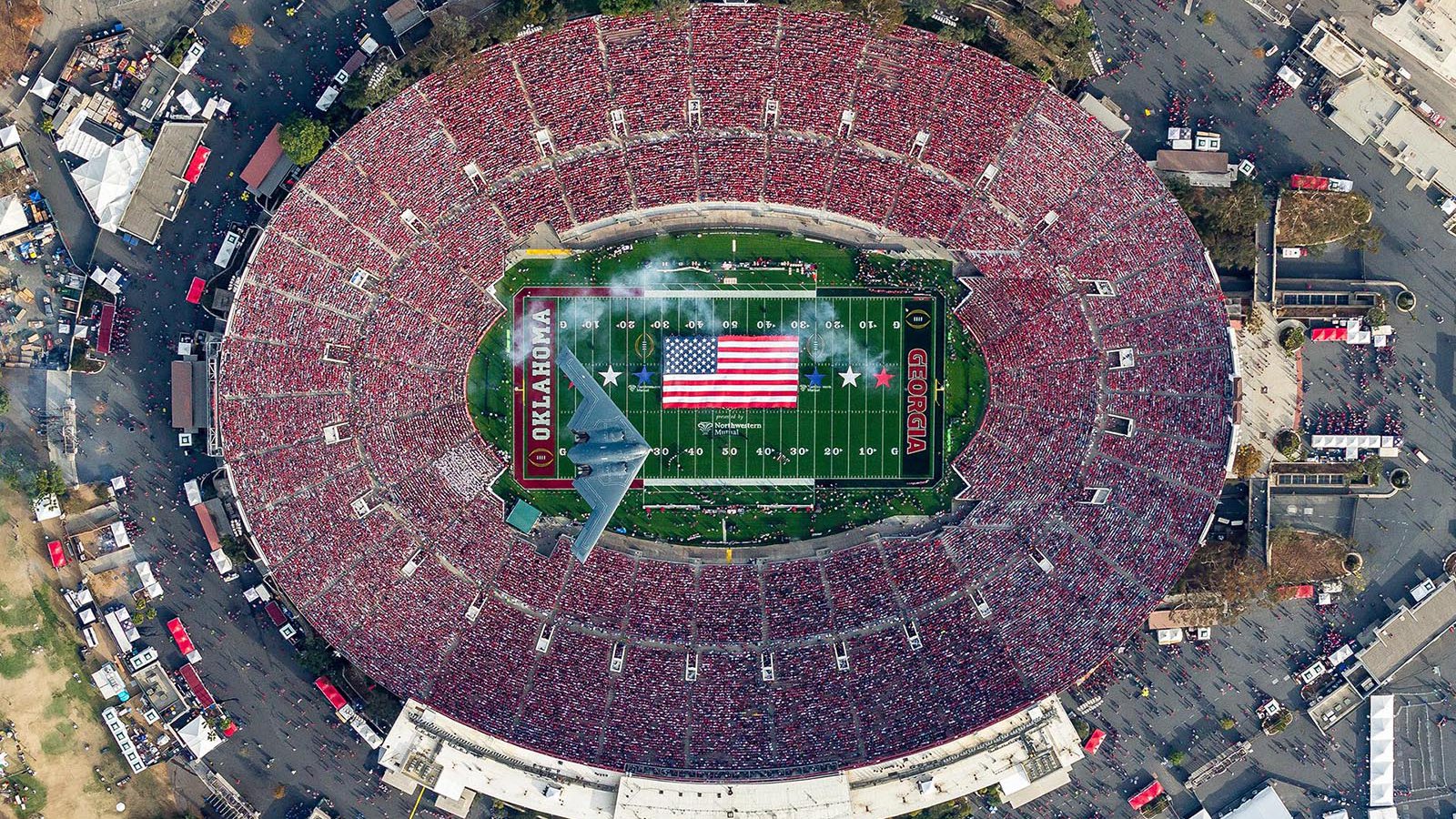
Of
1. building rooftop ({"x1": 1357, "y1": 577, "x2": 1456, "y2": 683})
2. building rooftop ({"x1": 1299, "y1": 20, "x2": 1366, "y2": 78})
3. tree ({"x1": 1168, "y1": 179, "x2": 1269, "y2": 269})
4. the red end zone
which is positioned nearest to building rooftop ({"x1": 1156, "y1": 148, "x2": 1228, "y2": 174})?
tree ({"x1": 1168, "y1": 179, "x2": 1269, "y2": 269})

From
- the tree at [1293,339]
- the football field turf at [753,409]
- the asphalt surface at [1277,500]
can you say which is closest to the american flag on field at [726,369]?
the football field turf at [753,409]

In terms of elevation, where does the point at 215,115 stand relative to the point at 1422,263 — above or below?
above

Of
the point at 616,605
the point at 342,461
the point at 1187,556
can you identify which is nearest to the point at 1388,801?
the point at 1187,556

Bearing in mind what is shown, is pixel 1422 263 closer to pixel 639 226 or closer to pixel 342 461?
pixel 639 226

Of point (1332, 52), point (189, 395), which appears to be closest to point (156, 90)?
point (189, 395)

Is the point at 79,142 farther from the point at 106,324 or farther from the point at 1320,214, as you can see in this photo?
the point at 1320,214

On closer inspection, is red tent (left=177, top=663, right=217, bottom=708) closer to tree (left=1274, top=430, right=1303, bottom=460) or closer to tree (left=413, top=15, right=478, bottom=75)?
tree (left=413, top=15, right=478, bottom=75)
